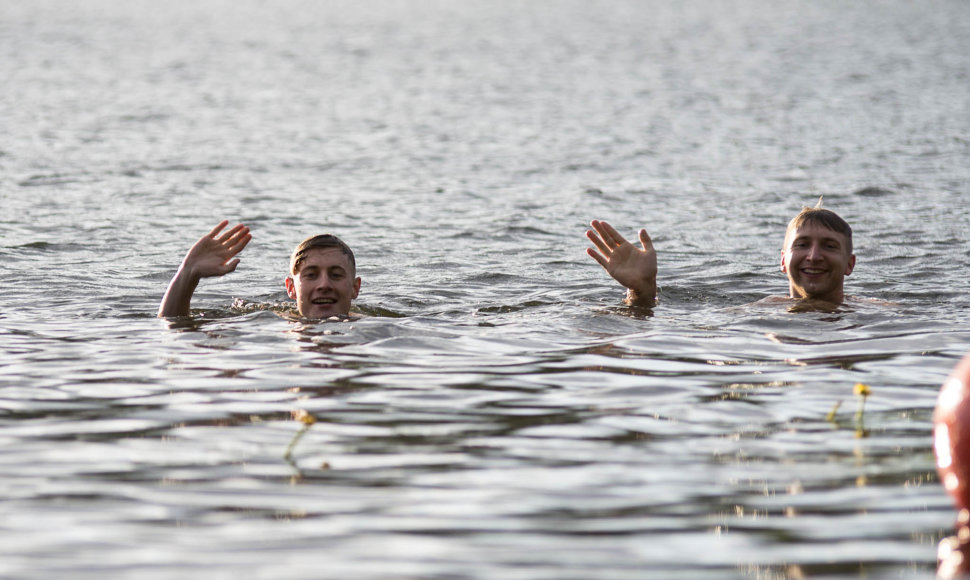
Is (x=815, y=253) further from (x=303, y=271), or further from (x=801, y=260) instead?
(x=303, y=271)

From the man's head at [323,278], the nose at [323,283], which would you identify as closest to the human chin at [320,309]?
the man's head at [323,278]

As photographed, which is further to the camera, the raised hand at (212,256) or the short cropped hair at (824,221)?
the short cropped hair at (824,221)

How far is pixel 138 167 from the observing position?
813 inches

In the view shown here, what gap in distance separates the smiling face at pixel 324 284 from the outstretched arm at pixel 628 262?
2.03 meters

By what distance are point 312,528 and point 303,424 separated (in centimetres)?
147

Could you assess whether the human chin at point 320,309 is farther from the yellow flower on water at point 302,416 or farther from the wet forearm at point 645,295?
the yellow flower on water at point 302,416

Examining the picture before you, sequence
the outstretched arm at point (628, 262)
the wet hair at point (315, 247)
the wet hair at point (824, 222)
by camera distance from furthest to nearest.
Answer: the wet hair at point (824, 222), the outstretched arm at point (628, 262), the wet hair at point (315, 247)

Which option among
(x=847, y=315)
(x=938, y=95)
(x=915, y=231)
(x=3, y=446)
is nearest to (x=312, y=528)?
(x=3, y=446)

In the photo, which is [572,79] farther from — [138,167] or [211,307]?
[211,307]

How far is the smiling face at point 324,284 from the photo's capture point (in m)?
9.89

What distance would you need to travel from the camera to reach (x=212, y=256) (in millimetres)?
9695

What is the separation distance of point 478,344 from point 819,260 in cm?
355

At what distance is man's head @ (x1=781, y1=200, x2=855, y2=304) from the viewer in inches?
417

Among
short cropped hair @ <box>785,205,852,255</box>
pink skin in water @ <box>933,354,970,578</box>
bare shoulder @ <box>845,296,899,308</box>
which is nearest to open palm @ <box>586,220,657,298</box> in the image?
short cropped hair @ <box>785,205,852,255</box>
